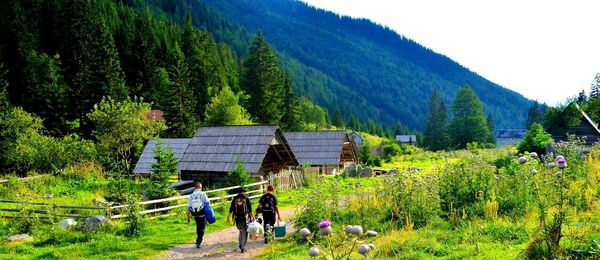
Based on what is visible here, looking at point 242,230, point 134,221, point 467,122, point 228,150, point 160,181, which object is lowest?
point 134,221

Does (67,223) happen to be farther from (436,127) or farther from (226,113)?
(436,127)

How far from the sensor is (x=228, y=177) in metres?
20.3

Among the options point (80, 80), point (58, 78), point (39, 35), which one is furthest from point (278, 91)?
point (39, 35)

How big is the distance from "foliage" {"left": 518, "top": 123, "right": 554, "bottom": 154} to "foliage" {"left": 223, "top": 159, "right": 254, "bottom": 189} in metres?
16.4

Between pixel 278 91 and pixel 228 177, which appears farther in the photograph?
pixel 278 91

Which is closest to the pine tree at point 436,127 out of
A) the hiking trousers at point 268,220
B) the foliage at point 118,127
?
the foliage at point 118,127

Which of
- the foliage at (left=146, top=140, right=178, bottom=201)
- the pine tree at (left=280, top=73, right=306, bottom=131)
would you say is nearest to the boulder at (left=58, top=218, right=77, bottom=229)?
the foliage at (left=146, top=140, right=178, bottom=201)

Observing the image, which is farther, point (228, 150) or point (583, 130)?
point (583, 130)

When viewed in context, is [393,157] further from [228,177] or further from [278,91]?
[228,177]

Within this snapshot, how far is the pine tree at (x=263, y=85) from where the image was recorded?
50.8 m

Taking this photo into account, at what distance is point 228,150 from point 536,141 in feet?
59.0

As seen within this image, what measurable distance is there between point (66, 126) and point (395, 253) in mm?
48732

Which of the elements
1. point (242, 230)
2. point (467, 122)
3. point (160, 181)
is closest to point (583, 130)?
point (242, 230)

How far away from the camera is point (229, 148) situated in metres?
22.9
